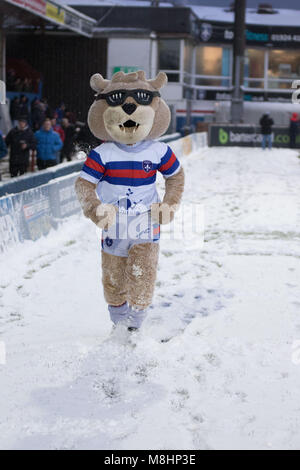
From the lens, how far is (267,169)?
1956 centimetres

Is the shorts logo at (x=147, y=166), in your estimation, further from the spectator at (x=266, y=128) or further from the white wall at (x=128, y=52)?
the white wall at (x=128, y=52)

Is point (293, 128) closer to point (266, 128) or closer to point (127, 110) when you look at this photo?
point (266, 128)

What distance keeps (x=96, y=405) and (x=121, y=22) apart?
30.4 metres

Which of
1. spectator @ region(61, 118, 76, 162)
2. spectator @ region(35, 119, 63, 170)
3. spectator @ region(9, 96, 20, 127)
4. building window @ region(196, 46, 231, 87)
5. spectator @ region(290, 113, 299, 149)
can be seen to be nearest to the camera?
spectator @ region(35, 119, 63, 170)

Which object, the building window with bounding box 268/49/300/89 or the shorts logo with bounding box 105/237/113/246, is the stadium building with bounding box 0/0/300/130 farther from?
the shorts logo with bounding box 105/237/113/246

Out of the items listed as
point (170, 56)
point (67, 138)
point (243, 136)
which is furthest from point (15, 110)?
point (170, 56)

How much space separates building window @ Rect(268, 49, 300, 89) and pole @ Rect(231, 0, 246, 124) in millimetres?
5640

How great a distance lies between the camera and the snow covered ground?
3.71m

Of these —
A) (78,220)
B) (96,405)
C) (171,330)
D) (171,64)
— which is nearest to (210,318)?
(171,330)

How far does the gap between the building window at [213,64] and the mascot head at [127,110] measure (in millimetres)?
33631

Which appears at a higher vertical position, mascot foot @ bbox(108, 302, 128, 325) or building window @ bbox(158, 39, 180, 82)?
building window @ bbox(158, 39, 180, 82)

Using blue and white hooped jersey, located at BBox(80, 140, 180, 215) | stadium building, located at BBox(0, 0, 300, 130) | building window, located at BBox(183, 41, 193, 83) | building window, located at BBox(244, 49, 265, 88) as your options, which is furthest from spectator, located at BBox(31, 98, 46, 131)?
building window, located at BBox(244, 49, 265, 88)

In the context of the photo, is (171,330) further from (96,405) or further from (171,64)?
(171,64)
